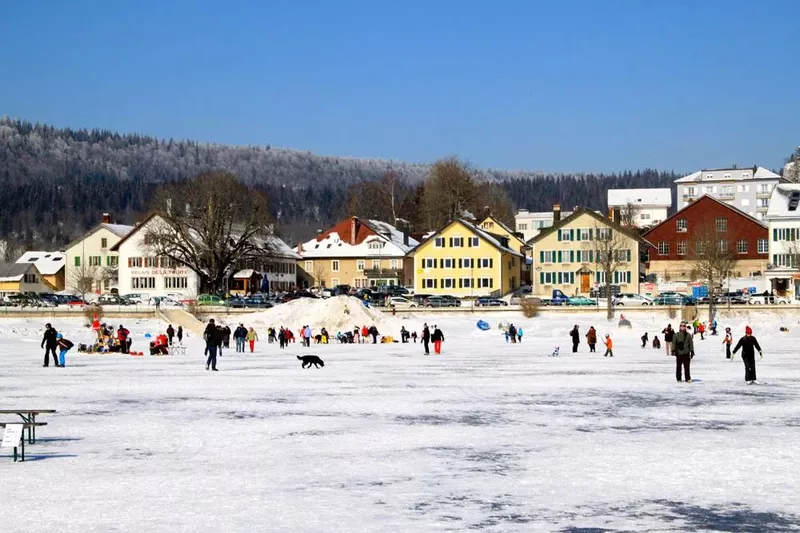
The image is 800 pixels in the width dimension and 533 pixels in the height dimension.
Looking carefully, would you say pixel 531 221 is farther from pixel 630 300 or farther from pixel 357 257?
pixel 630 300

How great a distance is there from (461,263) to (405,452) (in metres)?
81.9

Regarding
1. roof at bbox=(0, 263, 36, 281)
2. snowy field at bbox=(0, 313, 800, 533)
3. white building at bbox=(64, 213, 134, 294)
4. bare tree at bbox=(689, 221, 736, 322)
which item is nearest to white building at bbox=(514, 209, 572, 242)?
bare tree at bbox=(689, 221, 736, 322)

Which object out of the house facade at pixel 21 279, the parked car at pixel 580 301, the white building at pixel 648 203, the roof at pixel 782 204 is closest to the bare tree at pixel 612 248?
the parked car at pixel 580 301

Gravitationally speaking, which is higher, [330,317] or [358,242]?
[358,242]

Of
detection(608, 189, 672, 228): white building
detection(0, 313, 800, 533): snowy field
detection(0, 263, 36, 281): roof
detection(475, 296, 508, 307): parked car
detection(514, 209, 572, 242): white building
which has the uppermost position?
detection(608, 189, 672, 228): white building

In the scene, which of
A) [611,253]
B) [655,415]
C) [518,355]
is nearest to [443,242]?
[611,253]

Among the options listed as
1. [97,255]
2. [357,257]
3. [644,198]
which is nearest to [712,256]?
[357,257]

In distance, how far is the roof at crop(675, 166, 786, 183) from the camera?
154125mm

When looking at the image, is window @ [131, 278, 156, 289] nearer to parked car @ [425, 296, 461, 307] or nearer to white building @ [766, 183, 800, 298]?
parked car @ [425, 296, 461, 307]

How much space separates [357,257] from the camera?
11488 cm

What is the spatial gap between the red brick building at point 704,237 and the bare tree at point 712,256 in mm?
114

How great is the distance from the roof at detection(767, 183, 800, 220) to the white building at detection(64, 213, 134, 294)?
214 feet

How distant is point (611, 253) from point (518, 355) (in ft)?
143

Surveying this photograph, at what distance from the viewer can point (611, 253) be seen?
86.0m
